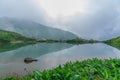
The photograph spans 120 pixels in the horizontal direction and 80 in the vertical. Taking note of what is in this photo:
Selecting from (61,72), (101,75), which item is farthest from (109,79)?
(61,72)

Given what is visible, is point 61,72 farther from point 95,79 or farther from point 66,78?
point 95,79

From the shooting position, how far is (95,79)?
12.2m

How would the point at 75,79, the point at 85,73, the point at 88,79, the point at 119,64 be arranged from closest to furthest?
the point at 75,79 < the point at 88,79 < the point at 85,73 < the point at 119,64

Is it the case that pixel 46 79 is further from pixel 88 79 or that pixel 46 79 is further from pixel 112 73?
pixel 112 73

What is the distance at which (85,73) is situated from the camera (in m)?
14.1

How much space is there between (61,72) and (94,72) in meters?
2.19

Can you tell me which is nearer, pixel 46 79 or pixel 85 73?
pixel 46 79

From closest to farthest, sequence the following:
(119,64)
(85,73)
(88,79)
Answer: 1. (88,79)
2. (85,73)
3. (119,64)

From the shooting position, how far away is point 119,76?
1295cm

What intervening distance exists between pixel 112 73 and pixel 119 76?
1.39 metres

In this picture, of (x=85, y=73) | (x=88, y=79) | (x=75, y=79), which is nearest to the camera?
(x=75, y=79)

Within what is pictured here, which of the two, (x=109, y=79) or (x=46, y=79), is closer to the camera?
(x=109, y=79)

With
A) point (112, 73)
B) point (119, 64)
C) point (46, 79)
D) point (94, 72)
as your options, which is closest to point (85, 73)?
point (94, 72)

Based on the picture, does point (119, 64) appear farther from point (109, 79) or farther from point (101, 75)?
point (109, 79)
